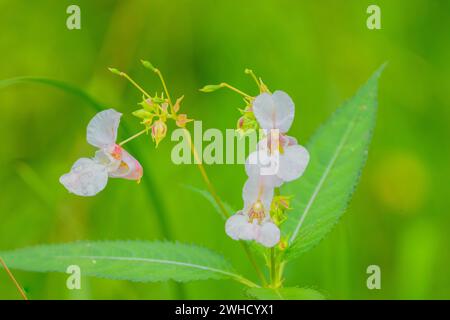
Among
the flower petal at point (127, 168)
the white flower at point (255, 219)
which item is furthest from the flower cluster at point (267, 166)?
the flower petal at point (127, 168)

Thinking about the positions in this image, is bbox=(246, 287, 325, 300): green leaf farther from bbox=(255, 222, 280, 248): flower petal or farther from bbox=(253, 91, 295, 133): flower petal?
bbox=(253, 91, 295, 133): flower petal

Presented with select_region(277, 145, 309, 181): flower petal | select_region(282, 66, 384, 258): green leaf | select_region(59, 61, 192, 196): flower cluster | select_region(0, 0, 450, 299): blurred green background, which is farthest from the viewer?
select_region(0, 0, 450, 299): blurred green background

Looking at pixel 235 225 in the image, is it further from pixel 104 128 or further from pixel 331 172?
pixel 331 172

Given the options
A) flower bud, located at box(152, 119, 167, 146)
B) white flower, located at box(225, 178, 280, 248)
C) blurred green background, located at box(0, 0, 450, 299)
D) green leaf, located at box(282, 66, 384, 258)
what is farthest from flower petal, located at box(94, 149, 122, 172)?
blurred green background, located at box(0, 0, 450, 299)

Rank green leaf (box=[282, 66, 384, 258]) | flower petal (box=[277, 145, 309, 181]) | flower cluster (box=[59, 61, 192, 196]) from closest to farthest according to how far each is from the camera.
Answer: flower petal (box=[277, 145, 309, 181]) < flower cluster (box=[59, 61, 192, 196]) < green leaf (box=[282, 66, 384, 258])

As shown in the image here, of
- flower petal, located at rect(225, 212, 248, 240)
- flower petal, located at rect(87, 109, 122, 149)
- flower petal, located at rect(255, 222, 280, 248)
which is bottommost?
flower petal, located at rect(255, 222, 280, 248)

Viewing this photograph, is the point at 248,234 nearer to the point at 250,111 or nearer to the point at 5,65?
the point at 250,111

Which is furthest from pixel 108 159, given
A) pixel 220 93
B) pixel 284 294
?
pixel 220 93
